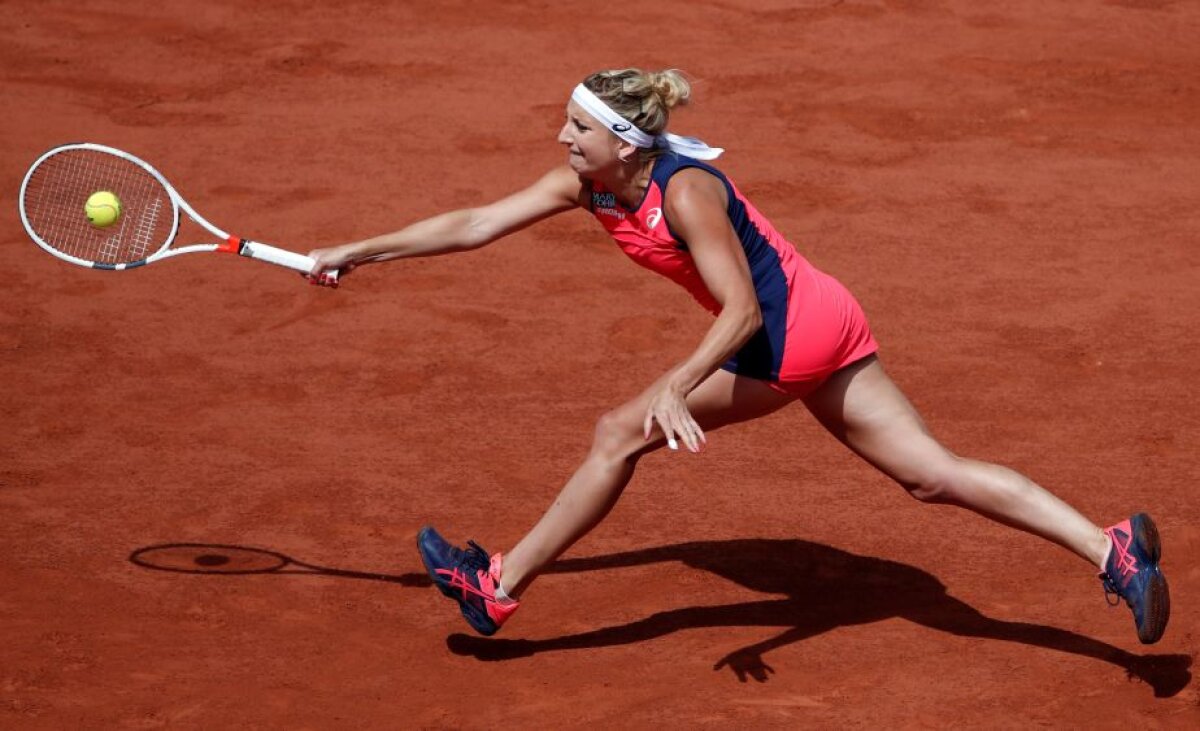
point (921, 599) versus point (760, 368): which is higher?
point (760, 368)

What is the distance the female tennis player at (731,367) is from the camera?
4711 millimetres

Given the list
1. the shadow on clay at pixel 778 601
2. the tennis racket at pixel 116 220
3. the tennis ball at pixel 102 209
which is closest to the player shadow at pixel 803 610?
the shadow on clay at pixel 778 601

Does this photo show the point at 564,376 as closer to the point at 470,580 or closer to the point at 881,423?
the point at 470,580

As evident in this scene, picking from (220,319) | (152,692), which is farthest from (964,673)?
(220,319)

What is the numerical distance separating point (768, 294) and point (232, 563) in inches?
81.9

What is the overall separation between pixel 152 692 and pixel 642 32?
7010 mm

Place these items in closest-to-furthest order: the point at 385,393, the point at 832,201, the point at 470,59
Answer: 1. the point at 385,393
2. the point at 832,201
3. the point at 470,59

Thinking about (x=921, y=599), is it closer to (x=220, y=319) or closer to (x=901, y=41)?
(x=220, y=319)

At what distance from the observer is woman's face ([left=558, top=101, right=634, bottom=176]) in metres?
4.75

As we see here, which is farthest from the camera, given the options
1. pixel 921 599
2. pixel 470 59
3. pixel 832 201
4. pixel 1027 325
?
pixel 470 59

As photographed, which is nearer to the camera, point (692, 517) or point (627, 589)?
point (627, 589)

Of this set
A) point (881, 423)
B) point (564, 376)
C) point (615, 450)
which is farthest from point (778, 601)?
point (564, 376)

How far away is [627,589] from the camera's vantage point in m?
5.61

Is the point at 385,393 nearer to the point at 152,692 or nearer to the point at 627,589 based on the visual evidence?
the point at 627,589
